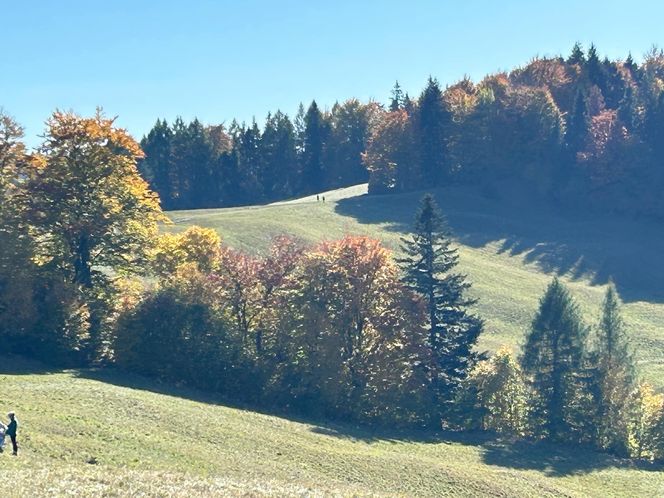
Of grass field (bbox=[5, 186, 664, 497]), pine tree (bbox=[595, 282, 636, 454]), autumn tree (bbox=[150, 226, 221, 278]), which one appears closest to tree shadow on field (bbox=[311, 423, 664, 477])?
grass field (bbox=[5, 186, 664, 497])

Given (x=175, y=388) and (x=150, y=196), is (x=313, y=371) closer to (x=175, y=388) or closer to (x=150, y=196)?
(x=175, y=388)

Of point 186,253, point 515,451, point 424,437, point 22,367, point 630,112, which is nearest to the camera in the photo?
point 22,367

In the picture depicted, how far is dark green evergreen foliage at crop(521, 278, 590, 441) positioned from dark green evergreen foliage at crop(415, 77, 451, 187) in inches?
3070

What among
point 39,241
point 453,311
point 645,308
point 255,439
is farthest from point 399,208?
point 255,439

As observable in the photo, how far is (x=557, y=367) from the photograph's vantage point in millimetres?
57031

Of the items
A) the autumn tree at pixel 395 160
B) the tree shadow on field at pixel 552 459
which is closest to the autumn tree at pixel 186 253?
the tree shadow on field at pixel 552 459

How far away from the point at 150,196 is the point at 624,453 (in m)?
40.0

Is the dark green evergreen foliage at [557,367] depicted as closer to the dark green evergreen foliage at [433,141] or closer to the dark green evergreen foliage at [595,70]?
the dark green evergreen foliage at [433,141]

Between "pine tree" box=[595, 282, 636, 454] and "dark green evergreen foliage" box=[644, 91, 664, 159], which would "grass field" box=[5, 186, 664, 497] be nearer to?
"pine tree" box=[595, 282, 636, 454]

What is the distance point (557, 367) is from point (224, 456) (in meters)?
31.0

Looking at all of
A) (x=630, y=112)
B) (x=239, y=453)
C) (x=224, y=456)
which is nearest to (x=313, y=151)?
(x=630, y=112)

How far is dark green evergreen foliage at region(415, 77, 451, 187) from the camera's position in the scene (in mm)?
134375

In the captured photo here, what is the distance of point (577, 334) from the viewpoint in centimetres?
5762

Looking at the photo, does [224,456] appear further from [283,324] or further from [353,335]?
[353,335]
